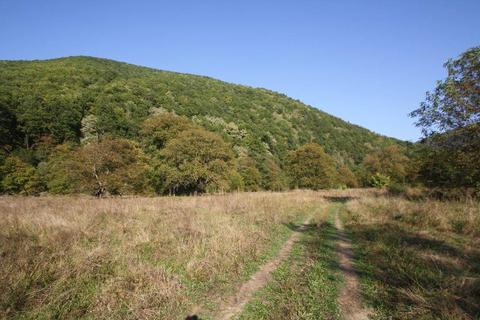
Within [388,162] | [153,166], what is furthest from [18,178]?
[388,162]

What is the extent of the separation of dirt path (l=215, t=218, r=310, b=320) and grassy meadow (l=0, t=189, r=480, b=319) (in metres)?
0.15

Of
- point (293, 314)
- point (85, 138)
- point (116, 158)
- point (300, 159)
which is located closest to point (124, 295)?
point (293, 314)

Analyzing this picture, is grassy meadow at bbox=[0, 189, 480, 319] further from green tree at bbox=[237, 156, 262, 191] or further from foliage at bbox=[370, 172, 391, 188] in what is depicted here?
foliage at bbox=[370, 172, 391, 188]

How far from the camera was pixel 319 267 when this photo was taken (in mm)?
6902

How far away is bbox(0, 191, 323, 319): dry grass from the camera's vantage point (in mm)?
4598

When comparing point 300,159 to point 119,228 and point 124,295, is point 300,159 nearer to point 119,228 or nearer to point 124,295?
point 119,228

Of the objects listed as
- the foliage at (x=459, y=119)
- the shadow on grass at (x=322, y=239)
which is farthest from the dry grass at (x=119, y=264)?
the foliage at (x=459, y=119)

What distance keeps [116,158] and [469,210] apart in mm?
28086

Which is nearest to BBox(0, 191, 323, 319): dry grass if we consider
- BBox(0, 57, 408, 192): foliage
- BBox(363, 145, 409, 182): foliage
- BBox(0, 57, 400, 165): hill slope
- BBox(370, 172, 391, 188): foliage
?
BBox(0, 57, 408, 192): foliage

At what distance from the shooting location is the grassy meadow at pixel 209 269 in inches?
182

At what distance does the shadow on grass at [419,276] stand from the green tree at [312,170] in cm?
4035

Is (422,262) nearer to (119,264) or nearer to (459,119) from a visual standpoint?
(119,264)

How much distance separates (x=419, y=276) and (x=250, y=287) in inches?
152

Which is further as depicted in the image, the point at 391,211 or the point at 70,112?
the point at 70,112
